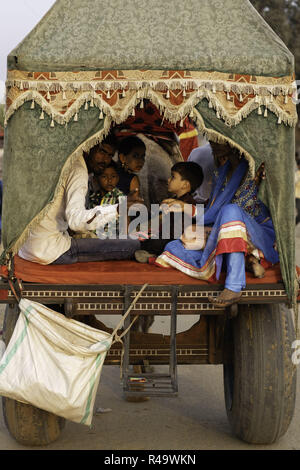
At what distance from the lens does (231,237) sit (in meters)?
4.39

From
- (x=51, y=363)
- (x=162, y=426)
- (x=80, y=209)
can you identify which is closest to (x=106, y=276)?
(x=80, y=209)

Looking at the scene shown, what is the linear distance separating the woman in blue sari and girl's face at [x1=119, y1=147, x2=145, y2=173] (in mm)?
869

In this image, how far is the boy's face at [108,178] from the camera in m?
5.36

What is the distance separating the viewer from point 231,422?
16.1 feet

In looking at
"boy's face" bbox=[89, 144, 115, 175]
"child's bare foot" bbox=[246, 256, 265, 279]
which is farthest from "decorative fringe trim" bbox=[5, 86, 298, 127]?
"boy's face" bbox=[89, 144, 115, 175]

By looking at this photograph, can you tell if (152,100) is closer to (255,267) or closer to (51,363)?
(255,267)

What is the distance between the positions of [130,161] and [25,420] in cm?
215

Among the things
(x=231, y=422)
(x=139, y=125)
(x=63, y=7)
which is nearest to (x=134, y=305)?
(x=231, y=422)

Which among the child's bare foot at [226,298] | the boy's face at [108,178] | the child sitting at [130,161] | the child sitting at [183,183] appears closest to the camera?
the child's bare foot at [226,298]

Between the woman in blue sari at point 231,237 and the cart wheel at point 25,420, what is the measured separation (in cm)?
97

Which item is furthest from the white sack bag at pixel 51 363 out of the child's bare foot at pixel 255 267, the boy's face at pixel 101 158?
the boy's face at pixel 101 158

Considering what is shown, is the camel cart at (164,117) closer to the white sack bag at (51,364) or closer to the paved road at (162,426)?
the white sack bag at (51,364)

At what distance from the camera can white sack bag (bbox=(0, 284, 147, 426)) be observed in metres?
4.29

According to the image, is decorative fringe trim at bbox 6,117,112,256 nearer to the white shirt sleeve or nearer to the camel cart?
the camel cart
